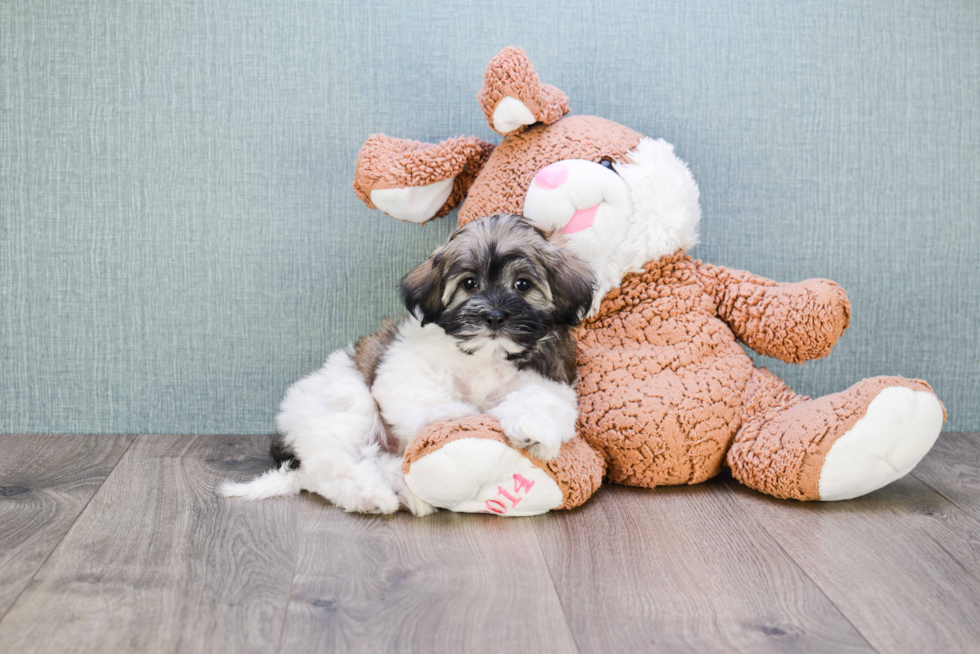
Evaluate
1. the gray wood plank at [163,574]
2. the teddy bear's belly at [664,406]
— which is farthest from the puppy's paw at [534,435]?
the gray wood plank at [163,574]

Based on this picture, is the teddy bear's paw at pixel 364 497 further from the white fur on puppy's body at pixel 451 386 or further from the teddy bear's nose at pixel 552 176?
the teddy bear's nose at pixel 552 176

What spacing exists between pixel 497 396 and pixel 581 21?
1.09m

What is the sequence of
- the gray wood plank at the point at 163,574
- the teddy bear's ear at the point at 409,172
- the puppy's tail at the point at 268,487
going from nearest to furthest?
the gray wood plank at the point at 163,574 → the puppy's tail at the point at 268,487 → the teddy bear's ear at the point at 409,172

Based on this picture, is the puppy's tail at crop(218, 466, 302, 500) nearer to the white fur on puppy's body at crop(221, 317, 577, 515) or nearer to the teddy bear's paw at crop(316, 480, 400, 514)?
the white fur on puppy's body at crop(221, 317, 577, 515)

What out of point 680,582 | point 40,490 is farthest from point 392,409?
point 40,490

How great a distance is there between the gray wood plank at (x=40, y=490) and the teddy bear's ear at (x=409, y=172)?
2.99 ft

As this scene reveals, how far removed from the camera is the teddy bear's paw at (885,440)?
1.59 m

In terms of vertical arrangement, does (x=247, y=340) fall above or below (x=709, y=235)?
below

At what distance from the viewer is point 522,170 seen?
1.83m

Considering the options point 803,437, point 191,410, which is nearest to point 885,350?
point 803,437

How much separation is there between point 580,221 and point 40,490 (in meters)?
1.32

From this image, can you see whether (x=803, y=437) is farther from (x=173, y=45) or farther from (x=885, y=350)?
(x=173, y=45)

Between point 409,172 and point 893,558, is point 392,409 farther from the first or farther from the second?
point 893,558

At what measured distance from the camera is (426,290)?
1.64 m
